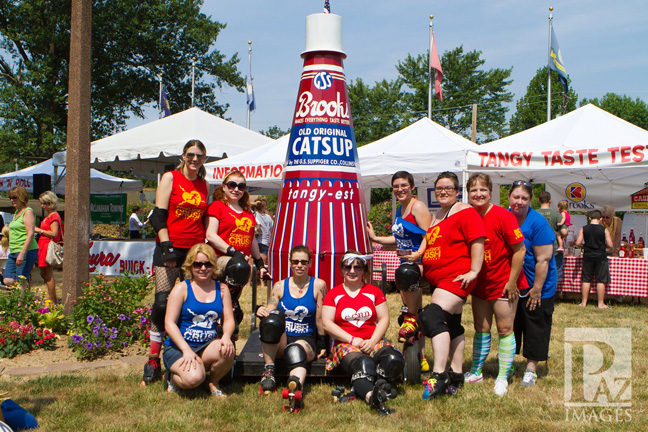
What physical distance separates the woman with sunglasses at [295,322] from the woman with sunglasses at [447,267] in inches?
35.0

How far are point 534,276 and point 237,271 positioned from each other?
93.7 inches

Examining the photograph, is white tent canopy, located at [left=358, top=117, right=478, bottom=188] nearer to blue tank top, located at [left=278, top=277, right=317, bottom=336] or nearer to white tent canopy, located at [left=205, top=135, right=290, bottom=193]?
white tent canopy, located at [left=205, top=135, right=290, bottom=193]

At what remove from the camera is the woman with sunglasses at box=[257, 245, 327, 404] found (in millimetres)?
4281

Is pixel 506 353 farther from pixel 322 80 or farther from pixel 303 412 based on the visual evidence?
pixel 322 80

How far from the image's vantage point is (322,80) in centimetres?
565

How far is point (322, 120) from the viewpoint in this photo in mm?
5613

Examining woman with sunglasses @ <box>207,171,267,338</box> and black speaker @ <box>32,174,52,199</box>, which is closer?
woman with sunglasses @ <box>207,171,267,338</box>

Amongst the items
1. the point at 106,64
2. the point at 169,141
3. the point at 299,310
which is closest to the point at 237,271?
the point at 299,310

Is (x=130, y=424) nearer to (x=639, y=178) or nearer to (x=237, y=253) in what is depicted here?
(x=237, y=253)

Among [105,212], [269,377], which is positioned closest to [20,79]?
[105,212]

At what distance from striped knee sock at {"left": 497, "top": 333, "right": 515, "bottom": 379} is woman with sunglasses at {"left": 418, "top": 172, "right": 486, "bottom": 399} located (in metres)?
0.48

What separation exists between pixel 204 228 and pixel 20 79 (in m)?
28.1

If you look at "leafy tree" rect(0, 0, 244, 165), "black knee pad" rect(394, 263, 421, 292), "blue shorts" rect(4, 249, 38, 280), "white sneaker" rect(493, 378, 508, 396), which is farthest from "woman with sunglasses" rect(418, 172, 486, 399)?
"leafy tree" rect(0, 0, 244, 165)

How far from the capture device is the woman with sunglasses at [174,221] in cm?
455
